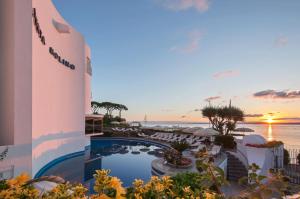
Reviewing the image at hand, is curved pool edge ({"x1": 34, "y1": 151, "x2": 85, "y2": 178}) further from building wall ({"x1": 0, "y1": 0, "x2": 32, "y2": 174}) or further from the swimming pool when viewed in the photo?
building wall ({"x1": 0, "y1": 0, "x2": 32, "y2": 174})

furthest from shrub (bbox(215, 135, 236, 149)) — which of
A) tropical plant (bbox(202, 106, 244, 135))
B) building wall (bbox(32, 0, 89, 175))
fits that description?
tropical plant (bbox(202, 106, 244, 135))

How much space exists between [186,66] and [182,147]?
32.0 feet

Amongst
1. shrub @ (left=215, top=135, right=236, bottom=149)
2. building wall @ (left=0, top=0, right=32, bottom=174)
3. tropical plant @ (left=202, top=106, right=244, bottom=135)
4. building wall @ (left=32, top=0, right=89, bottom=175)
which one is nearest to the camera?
building wall @ (left=0, top=0, right=32, bottom=174)

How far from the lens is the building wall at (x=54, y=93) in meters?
10.4

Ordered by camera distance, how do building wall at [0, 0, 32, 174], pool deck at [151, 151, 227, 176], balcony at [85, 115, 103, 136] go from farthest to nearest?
balcony at [85, 115, 103, 136] < pool deck at [151, 151, 227, 176] < building wall at [0, 0, 32, 174]

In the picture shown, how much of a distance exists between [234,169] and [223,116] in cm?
1525

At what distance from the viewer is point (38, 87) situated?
10.5m

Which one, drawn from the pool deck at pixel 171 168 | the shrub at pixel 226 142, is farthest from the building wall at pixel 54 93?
the shrub at pixel 226 142

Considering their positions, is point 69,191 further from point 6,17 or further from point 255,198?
point 6,17

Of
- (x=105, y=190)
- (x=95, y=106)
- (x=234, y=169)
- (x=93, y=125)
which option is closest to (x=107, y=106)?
(x=95, y=106)

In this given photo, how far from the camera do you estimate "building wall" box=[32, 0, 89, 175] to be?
1035cm

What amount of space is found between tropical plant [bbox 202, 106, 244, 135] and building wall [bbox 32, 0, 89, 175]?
1606 cm

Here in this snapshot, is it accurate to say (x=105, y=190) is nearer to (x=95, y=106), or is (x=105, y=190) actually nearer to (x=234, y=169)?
(x=234, y=169)

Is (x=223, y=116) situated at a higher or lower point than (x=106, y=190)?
lower
